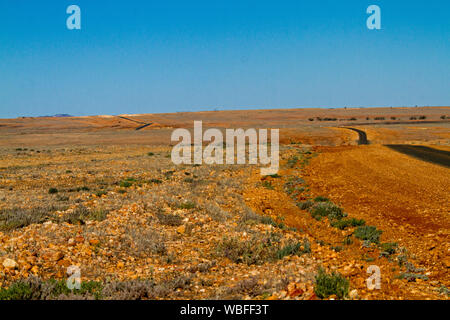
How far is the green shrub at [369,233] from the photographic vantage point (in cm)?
937

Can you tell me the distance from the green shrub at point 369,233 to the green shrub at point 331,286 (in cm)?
385

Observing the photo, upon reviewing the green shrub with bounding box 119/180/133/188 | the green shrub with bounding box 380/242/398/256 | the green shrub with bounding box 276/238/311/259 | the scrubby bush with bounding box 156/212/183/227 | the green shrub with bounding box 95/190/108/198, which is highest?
the green shrub with bounding box 119/180/133/188

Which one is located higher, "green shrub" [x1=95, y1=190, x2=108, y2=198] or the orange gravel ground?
"green shrub" [x1=95, y1=190, x2=108, y2=198]

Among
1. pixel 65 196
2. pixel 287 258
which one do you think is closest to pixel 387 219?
pixel 287 258

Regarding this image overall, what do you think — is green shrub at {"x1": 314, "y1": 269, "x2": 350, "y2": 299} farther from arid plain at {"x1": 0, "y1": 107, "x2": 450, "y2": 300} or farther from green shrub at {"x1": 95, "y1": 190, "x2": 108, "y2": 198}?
green shrub at {"x1": 95, "y1": 190, "x2": 108, "y2": 198}

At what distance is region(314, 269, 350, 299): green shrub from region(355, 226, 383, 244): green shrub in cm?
385

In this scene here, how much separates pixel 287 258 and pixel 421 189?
9637mm

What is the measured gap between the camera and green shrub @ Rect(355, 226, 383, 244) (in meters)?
9.37

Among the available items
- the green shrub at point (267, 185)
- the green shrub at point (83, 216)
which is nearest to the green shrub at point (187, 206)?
the green shrub at point (83, 216)

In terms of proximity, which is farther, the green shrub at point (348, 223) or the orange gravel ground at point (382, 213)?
the green shrub at point (348, 223)

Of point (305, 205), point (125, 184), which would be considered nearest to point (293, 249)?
point (305, 205)

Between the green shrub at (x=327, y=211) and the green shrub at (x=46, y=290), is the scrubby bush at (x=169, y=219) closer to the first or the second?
the green shrub at (x=46, y=290)

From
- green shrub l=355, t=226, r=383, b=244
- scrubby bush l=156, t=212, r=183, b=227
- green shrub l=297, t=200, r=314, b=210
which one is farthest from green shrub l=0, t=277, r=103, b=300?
green shrub l=297, t=200, r=314, b=210
